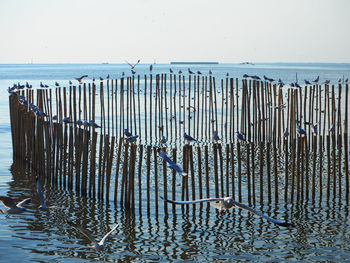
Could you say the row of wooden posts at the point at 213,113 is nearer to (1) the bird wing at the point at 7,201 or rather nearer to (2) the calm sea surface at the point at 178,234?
(2) the calm sea surface at the point at 178,234

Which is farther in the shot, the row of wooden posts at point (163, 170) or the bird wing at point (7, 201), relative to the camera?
the row of wooden posts at point (163, 170)

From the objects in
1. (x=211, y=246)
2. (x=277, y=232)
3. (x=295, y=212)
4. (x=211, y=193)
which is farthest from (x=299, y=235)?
(x=211, y=193)

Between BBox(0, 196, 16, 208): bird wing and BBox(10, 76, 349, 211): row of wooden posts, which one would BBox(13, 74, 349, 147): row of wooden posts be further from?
BBox(0, 196, 16, 208): bird wing

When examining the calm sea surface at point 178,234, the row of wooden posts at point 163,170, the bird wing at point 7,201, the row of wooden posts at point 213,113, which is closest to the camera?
the bird wing at point 7,201

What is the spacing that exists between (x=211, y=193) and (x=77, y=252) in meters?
5.07

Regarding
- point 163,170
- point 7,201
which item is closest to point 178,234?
point 163,170

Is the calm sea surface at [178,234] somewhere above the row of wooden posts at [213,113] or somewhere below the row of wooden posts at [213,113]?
below

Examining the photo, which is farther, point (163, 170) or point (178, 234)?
point (163, 170)

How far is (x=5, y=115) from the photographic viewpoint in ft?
109

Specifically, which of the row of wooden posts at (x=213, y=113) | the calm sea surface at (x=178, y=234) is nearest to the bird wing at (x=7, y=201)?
the calm sea surface at (x=178, y=234)

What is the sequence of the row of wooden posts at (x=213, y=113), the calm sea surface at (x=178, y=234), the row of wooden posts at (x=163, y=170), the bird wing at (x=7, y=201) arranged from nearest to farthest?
the bird wing at (x=7, y=201), the calm sea surface at (x=178, y=234), the row of wooden posts at (x=163, y=170), the row of wooden posts at (x=213, y=113)

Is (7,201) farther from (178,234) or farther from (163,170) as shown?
(178,234)

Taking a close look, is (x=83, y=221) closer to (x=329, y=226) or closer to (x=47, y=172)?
(x=47, y=172)

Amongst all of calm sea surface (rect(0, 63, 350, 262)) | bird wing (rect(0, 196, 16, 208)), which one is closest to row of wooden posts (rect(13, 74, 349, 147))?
calm sea surface (rect(0, 63, 350, 262))
